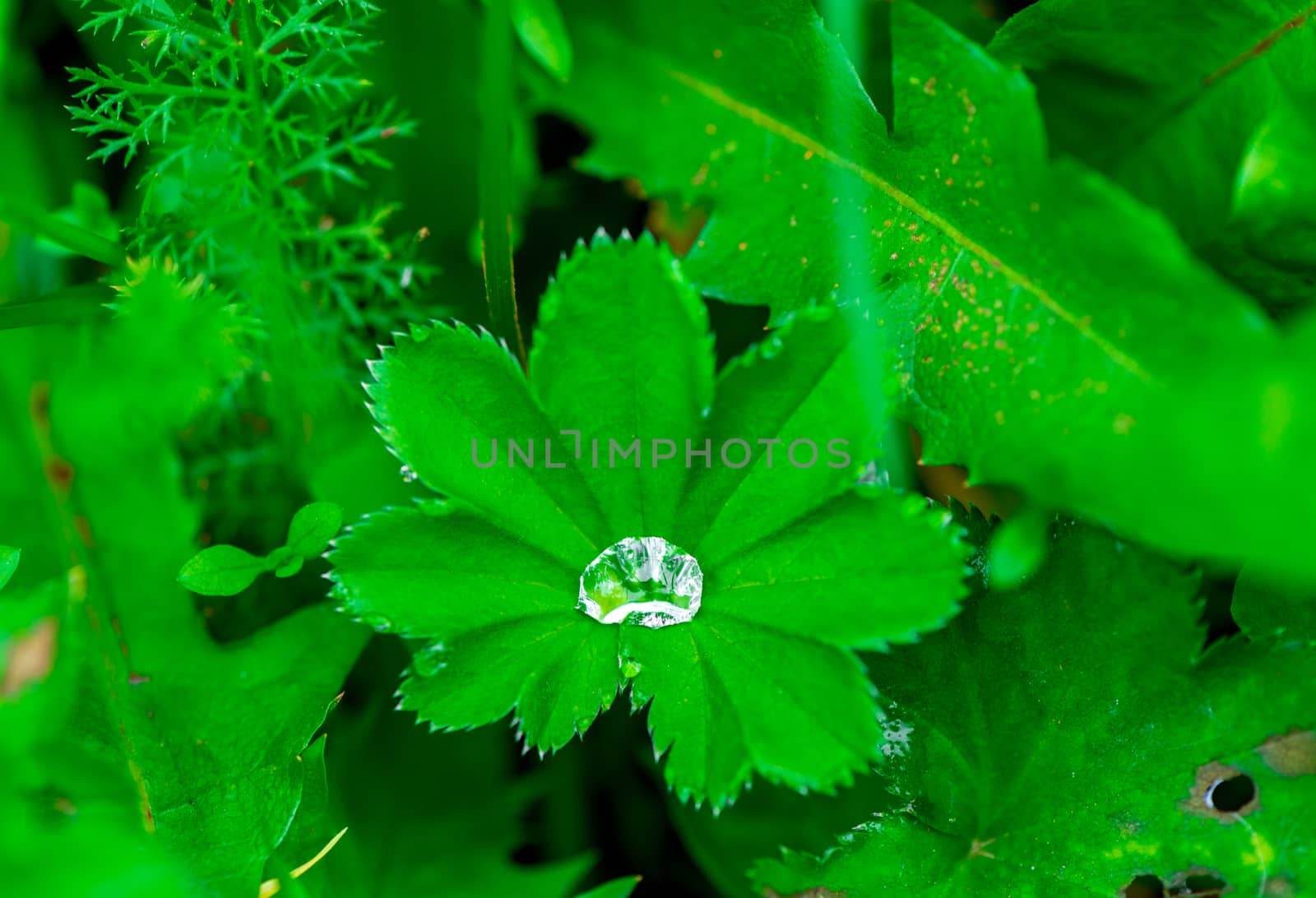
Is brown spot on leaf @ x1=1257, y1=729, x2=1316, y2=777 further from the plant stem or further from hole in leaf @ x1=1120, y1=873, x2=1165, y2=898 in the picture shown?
the plant stem

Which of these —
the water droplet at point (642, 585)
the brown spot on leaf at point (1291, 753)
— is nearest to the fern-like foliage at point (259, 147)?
the water droplet at point (642, 585)

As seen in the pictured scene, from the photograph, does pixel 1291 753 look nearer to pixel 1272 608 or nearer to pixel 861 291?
pixel 1272 608

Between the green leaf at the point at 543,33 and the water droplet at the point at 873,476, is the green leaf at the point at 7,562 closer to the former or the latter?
the green leaf at the point at 543,33

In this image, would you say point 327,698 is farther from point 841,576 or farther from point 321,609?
point 841,576

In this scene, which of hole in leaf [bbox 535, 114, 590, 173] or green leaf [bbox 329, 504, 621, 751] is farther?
hole in leaf [bbox 535, 114, 590, 173]

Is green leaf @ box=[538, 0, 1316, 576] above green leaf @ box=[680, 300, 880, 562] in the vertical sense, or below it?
above

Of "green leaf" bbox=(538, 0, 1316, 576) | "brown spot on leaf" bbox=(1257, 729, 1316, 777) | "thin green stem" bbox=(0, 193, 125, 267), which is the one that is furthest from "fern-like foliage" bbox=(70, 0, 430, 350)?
"brown spot on leaf" bbox=(1257, 729, 1316, 777)

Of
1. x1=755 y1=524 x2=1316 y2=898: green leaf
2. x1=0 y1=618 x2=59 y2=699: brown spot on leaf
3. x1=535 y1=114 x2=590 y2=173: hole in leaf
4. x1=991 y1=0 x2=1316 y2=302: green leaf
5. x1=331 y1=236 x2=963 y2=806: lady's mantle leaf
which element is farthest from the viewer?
x1=535 y1=114 x2=590 y2=173: hole in leaf

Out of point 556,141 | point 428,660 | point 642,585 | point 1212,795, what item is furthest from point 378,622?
point 556,141
